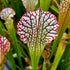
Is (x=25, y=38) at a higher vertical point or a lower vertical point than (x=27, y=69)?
higher

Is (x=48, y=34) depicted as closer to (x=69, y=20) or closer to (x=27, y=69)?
(x=69, y=20)

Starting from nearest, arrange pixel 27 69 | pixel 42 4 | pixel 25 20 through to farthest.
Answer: pixel 25 20
pixel 42 4
pixel 27 69

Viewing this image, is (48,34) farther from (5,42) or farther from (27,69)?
(27,69)

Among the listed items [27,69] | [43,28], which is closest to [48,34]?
[43,28]

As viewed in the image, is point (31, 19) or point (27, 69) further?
point (27, 69)

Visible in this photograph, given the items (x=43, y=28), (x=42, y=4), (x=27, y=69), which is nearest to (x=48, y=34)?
(x=43, y=28)

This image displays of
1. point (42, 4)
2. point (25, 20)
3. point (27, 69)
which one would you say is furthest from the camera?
point (27, 69)
